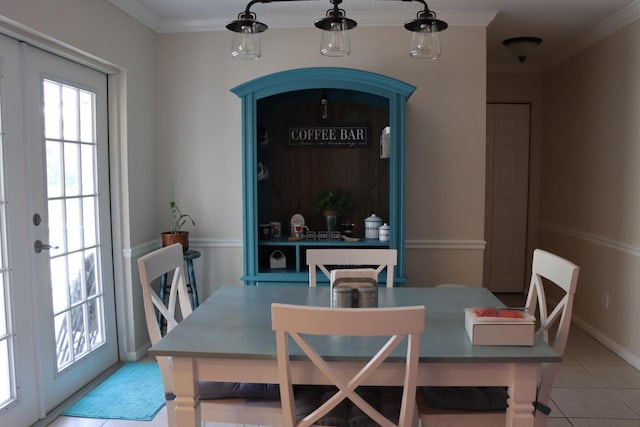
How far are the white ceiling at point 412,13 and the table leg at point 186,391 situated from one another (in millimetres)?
2454

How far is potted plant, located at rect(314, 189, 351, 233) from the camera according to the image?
3.61m

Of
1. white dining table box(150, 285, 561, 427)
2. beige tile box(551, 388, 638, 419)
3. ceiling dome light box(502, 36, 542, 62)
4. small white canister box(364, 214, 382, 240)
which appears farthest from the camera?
ceiling dome light box(502, 36, 542, 62)

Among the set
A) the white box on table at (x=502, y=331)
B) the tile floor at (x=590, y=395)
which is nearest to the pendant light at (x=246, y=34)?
the white box on table at (x=502, y=331)

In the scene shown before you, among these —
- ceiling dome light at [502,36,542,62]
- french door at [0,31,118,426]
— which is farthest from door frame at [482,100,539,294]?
french door at [0,31,118,426]

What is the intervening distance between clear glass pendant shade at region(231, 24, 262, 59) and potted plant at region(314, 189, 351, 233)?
1.71m

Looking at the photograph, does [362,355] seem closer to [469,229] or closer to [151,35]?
[469,229]

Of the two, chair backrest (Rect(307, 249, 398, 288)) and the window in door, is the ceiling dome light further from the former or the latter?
the window in door

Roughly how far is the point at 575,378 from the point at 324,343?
233 cm

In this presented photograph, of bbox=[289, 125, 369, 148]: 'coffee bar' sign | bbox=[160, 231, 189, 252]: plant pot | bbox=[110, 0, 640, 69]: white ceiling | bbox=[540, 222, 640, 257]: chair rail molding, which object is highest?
bbox=[110, 0, 640, 69]: white ceiling

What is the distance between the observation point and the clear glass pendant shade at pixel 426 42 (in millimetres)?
1940

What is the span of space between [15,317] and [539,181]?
4671 mm

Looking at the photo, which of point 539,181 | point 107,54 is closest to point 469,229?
point 539,181

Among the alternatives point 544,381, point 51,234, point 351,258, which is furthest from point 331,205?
point 544,381

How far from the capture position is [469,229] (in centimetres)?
371
